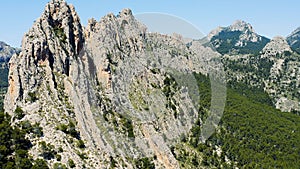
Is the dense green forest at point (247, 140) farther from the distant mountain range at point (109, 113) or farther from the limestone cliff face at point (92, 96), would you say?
the limestone cliff face at point (92, 96)

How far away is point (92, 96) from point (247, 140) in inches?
2463

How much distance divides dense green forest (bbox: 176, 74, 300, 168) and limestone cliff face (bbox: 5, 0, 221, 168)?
8247 millimetres

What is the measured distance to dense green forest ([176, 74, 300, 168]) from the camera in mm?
90231

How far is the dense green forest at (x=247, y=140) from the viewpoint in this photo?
9023cm

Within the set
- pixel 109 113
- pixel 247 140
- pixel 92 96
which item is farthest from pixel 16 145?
pixel 247 140

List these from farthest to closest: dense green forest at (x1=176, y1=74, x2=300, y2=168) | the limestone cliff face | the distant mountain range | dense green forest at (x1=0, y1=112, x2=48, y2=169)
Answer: dense green forest at (x1=176, y1=74, x2=300, y2=168) < the limestone cliff face < the distant mountain range < dense green forest at (x1=0, y1=112, x2=48, y2=169)

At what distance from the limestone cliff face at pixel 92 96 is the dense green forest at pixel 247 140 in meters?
8.25

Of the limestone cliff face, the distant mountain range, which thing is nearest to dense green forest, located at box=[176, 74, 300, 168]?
the distant mountain range

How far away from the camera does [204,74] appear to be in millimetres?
162500

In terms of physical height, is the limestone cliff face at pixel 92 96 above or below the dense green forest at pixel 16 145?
above

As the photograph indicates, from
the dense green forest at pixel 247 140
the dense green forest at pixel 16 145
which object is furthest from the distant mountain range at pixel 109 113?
the dense green forest at pixel 247 140

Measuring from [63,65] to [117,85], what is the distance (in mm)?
14385

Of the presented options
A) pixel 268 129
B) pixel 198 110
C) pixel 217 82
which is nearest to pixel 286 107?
pixel 217 82

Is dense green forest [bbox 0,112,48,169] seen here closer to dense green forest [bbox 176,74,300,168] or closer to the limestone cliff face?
the limestone cliff face
